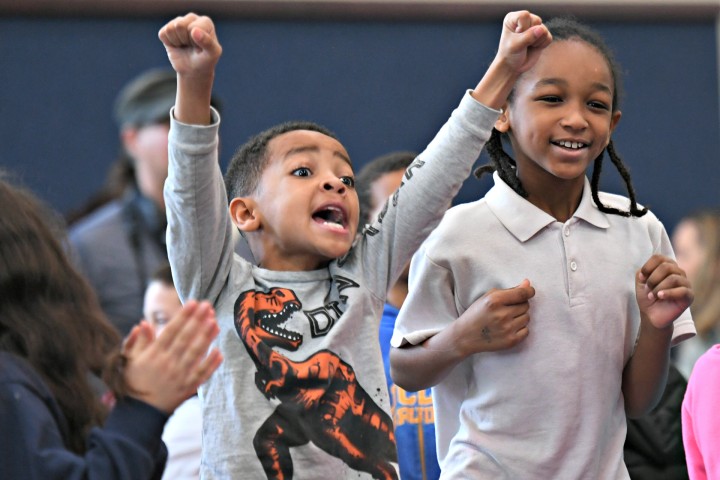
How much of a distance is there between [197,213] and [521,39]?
0.72m

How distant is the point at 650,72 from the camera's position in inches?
264

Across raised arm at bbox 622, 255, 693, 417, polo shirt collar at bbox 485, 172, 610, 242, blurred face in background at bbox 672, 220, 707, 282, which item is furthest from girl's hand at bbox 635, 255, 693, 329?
blurred face in background at bbox 672, 220, 707, 282

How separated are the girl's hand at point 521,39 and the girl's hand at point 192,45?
23.2 inches

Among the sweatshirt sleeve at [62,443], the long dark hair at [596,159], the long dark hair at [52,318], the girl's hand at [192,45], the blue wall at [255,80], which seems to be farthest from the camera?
the blue wall at [255,80]

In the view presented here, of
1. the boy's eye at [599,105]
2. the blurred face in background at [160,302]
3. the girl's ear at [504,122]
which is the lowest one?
the blurred face in background at [160,302]

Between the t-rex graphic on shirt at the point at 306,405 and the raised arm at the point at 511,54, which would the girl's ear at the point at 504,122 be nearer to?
the raised arm at the point at 511,54

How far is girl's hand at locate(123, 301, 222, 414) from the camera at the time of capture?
187 cm

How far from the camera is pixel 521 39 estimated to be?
2.33 metres

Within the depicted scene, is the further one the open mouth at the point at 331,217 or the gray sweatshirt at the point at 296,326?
the open mouth at the point at 331,217

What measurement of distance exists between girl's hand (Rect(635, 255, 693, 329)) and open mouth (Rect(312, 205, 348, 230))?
2.05 ft

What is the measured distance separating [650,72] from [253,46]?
7.34 feet

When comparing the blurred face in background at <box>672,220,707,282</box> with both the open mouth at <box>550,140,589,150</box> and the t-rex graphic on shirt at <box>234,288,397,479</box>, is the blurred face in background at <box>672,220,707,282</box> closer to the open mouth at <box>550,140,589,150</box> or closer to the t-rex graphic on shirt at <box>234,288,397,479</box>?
the open mouth at <box>550,140,589,150</box>

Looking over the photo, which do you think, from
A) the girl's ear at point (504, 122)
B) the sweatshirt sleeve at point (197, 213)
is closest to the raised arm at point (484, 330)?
the girl's ear at point (504, 122)

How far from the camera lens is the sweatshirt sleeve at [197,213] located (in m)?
2.19
